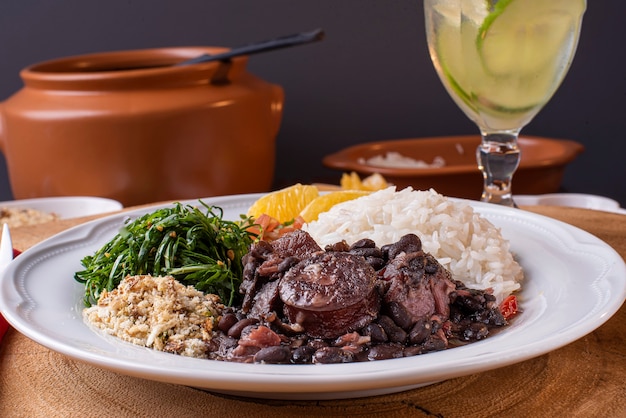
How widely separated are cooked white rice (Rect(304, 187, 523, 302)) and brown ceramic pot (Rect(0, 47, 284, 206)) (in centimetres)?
188

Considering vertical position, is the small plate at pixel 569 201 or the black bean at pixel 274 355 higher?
the black bean at pixel 274 355

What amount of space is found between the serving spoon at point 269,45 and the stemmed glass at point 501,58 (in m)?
1.22

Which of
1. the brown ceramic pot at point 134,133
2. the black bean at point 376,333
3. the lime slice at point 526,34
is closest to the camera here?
the black bean at point 376,333


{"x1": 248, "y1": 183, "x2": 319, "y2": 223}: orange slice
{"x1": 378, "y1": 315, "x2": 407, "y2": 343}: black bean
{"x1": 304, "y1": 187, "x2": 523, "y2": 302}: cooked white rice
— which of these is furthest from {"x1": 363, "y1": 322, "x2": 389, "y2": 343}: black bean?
{"x1": 248, "y1": 183, "x2": 319, "y2": 223}: orange slice

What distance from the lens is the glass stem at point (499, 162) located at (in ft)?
8.80

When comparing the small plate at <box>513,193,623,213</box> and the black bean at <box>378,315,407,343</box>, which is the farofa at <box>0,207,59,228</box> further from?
the black bean at <box>378,315,407,343</box>

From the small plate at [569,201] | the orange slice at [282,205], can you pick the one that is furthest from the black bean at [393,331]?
the small plate at [569,201]

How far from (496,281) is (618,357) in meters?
0.39

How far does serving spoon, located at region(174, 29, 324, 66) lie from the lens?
3.90m

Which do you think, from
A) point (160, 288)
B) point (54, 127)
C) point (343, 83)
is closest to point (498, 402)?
point (160, 288)

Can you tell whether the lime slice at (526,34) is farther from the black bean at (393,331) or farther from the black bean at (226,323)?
the black bean at (226,323)

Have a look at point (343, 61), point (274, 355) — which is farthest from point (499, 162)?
point (343, 61)

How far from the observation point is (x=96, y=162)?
412 centimetres

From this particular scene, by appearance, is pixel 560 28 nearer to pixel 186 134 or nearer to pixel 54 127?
pixel 186 134
